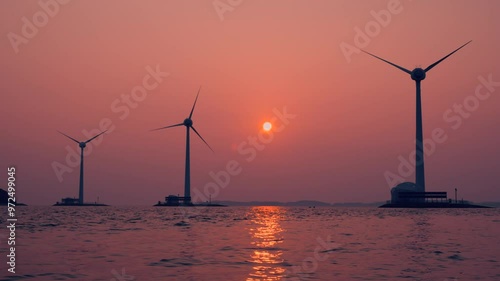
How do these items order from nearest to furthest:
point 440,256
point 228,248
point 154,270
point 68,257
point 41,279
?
1. point 41,279
2. point 154,270
3. point 68,257
4. point 440,256
5. point 228,248

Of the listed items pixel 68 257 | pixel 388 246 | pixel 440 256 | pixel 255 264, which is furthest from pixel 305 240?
pixel 68 257

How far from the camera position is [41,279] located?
98.3 feet

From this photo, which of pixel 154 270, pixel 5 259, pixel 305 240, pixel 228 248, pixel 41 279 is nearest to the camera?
pixel 41 279

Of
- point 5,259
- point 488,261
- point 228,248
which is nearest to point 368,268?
point 488,261

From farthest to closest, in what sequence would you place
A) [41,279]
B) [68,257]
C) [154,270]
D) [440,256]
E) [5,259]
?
1. [440,256]
2. [68,257]
3. [5,259]
4. [154,270]
5. [41,279]

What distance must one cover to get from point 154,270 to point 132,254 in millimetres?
Result: 9402

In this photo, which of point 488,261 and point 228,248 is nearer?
point 488,261

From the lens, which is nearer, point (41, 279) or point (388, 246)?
point (41, 279)

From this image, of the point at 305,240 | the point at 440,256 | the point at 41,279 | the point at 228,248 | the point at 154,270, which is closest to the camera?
the point at 41,279

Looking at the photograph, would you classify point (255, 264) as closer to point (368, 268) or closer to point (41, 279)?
point (368, 268)

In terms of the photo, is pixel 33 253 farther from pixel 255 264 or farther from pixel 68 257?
pixel 255 264

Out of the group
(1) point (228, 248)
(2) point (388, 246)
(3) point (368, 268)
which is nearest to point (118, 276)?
(3) point (368, 268)

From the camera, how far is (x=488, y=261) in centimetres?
3894

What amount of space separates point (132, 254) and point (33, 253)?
719 centimetres
